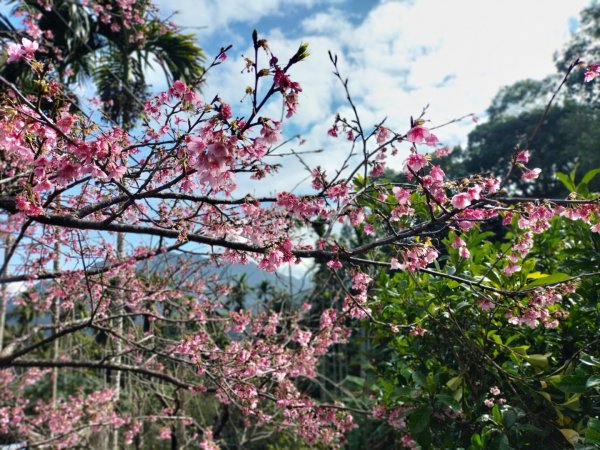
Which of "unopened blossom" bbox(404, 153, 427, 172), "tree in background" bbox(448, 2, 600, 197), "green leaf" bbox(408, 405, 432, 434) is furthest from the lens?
"tree in background" bbox(448, 2, 600, 197)

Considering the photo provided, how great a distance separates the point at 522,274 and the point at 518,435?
30.2 inches

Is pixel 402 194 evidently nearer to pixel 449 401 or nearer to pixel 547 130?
pixel 449 401

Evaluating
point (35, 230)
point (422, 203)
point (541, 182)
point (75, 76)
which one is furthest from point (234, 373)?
point (541, 182)

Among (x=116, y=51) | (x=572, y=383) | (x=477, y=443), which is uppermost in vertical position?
(x=116, y=51)

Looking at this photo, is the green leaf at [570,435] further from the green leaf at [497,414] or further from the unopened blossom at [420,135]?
the unopened blossom at [420,135]

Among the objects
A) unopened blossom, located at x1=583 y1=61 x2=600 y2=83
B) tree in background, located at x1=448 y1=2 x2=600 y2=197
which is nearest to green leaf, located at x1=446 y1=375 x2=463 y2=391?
unopened blossom, located at x1=583 y1=61 x2=600 y2=83

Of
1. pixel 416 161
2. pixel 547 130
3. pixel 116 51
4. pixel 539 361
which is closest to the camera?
pixel 416 161

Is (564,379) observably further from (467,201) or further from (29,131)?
(29,131)

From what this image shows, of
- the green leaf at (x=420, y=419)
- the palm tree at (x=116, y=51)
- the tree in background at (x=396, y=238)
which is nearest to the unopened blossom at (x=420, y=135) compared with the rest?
the tree in background at (x=396, y=238)

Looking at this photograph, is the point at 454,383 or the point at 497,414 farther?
the point at 454,383

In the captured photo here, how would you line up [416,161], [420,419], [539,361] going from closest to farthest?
[416,161] < [539,361] < [420,419]

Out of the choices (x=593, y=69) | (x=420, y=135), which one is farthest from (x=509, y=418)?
(x=593, y=69)

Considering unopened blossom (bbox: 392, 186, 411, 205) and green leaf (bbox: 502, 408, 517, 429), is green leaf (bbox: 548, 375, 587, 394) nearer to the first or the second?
green leaf (bbox: 502, 408, 517, 429)

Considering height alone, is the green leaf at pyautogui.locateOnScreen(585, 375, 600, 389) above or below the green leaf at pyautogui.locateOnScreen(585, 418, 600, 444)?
above
